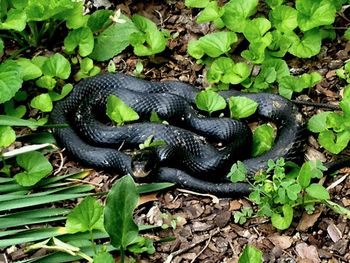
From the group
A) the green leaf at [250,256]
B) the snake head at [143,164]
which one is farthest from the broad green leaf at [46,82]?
the green leaf at [250,256]

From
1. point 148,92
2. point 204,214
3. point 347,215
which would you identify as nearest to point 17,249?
point 204,214

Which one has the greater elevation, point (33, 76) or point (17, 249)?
point (33, 76)

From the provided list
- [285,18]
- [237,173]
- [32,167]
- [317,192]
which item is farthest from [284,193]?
[285,18]

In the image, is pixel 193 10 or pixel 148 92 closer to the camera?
pixel 148 92

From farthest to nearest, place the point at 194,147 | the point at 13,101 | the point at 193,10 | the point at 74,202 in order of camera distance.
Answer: the point at 193,10 < the point at 13,101 < the point at 194,147 < the point at 74,202

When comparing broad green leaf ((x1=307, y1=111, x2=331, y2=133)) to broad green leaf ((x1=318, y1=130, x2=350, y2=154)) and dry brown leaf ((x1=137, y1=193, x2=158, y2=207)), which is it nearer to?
broad green leaf ((x1=318, y1=130, x2=350, y2=154))

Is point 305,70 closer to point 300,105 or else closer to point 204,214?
point 300,105

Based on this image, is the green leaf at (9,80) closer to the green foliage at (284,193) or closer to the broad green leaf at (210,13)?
the broad green leaf at (210,13)
